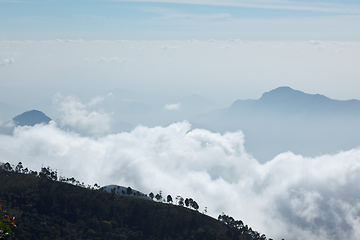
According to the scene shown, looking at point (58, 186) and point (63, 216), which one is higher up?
point (58, 186)

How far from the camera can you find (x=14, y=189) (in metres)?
149

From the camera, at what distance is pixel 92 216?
145 metres

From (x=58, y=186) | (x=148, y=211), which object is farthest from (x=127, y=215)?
(x=58, y=186)

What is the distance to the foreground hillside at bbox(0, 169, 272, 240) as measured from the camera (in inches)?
5143

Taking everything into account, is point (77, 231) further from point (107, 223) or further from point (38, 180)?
point (38, 180)

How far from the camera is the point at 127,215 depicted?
150 metres

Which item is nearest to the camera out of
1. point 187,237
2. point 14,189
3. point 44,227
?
point 44,227

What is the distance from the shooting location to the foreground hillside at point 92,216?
131 m

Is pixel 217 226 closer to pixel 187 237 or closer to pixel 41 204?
pixel 187 237

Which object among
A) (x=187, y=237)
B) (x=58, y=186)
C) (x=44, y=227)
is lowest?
(x=44, y=227)

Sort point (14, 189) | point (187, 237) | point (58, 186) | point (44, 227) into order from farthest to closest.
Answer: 1. point (58, 186)
2. point (14, 189)
3. point (187, 237)
4. point (44, 227)

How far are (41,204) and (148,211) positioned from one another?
167ft

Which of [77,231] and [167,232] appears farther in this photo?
[167,232]

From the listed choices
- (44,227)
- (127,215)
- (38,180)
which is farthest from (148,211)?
(38,180)
